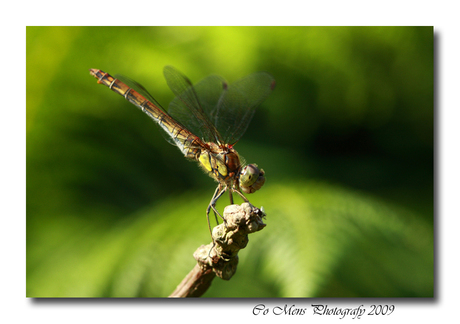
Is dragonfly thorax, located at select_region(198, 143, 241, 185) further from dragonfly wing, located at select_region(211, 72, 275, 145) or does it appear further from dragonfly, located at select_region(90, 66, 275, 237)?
dragonfly wing, located at select_region(211, 72, 275, 145)

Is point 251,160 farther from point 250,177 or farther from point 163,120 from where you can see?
point 250,177

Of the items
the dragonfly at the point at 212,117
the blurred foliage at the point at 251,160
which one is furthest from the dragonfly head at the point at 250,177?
the blurred foliage at the point at 251,160

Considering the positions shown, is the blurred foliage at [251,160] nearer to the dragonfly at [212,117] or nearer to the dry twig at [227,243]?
the dragonfly at [212,117]

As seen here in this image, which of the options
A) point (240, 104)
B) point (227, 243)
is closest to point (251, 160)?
point (240, 104)

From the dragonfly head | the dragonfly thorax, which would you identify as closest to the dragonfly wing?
the dragonfly thorax
